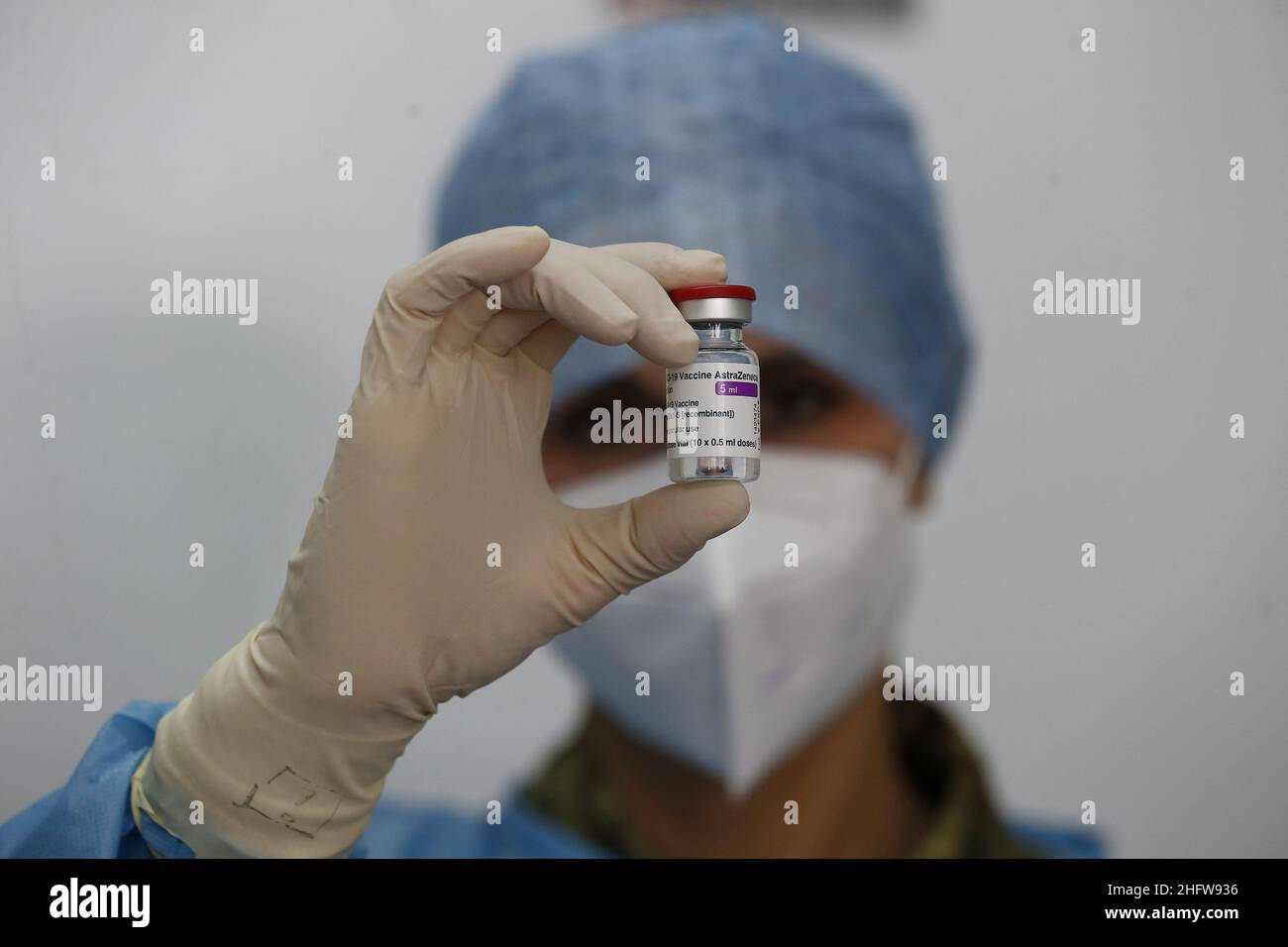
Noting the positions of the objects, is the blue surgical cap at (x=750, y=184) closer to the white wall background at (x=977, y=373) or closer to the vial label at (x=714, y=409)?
the white wall background at (x=977, y=373)

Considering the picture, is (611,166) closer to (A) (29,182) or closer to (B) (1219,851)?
(A) (29,182)

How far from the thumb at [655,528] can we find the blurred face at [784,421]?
0.47 meters

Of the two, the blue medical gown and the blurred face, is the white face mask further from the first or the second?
the blue medical gown

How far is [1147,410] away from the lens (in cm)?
179

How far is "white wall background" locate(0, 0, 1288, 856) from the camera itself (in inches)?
67.9

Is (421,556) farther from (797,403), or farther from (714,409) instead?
(797,403)

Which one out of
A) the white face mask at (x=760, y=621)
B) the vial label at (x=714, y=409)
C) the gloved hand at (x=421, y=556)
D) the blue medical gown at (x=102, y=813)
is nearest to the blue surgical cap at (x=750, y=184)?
the white face mask at (x=760, y=621)

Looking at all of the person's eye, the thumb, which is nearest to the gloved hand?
the thumb

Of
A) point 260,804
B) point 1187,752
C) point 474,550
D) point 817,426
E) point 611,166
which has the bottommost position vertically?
point 1187,752

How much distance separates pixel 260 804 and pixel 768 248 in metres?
1.03

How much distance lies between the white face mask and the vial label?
1.87 ft

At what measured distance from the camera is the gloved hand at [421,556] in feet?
3.62

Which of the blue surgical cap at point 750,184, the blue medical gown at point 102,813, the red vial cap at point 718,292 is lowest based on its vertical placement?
the blue medical gown at point 102,813
